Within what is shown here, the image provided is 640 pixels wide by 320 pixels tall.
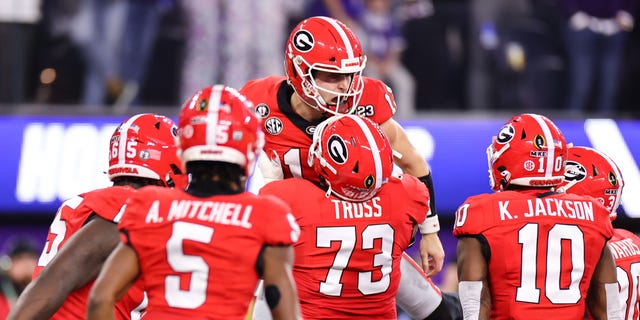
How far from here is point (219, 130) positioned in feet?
12.7

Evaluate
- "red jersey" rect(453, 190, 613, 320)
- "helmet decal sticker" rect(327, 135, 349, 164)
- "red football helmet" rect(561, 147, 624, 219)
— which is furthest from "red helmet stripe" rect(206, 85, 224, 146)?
"red football helmet" rect(561, 147, 624, 219)

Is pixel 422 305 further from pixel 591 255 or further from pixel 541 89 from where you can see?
pixel 541 89

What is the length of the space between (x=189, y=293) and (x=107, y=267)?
29 centimetres

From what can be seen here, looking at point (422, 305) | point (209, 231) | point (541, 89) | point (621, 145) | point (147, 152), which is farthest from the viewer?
point (541, 89)

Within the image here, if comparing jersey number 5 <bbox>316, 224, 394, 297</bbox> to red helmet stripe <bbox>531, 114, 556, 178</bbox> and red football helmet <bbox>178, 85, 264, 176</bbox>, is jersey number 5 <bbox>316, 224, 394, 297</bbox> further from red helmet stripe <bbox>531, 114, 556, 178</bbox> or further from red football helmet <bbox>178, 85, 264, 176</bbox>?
red football helmet <bbox>178, 85, 264, 176</bbox>

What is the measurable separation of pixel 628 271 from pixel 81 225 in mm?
2530

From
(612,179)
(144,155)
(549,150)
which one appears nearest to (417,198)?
(549,150)

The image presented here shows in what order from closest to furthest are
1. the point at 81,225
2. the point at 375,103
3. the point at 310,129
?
the point at 81,225, the point at 310,129, the point at 375,103

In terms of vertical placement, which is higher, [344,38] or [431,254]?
[344,38]

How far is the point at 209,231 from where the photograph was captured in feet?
12.4

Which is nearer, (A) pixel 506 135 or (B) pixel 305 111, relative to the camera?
(A) pixel 506 135

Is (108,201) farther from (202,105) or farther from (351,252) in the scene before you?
(351,252)

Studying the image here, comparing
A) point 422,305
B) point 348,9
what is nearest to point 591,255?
point 422,305

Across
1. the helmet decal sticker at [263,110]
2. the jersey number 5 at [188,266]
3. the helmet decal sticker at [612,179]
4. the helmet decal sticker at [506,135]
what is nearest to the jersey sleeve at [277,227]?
the jersey number 5 at [188,266]
